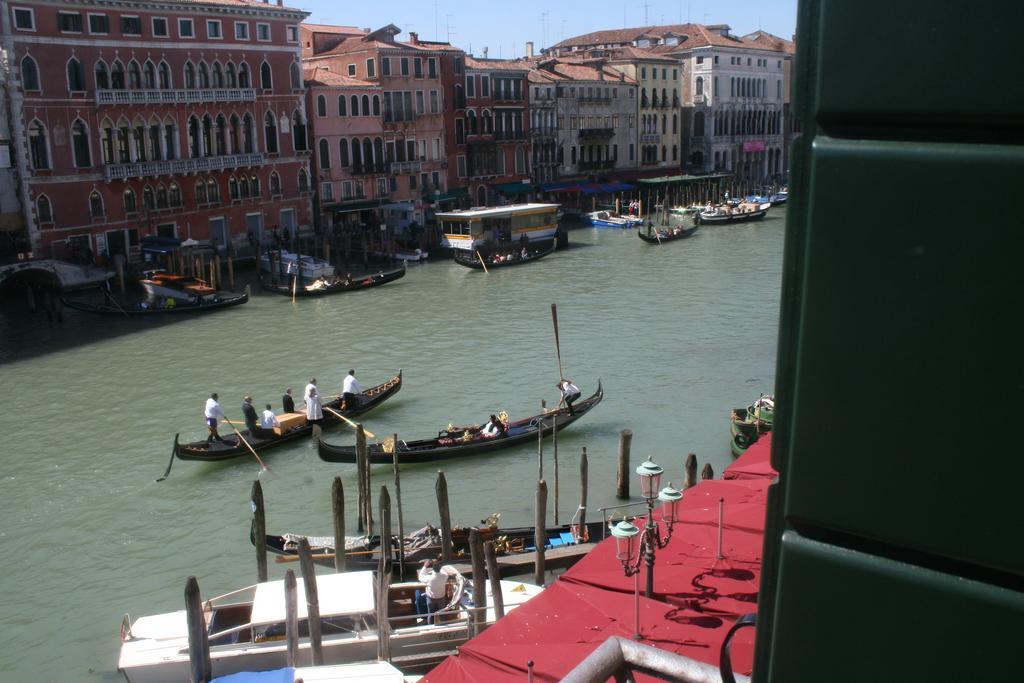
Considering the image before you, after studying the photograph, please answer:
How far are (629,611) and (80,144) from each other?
24.8 metres

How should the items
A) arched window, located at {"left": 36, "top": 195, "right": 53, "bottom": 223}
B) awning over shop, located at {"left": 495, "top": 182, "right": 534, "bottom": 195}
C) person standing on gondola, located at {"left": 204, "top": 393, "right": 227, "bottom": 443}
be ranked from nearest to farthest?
person standing on gondola, located at {"left": 204, "top": 393, "right": 227, "bottom": 443} → arched window, located at {"left": 36, "top": 195, "right": 53, "bottom": 223} → awning over shop, located at {"left": 495, "top": 182, "right": 534, "bottom": 195}

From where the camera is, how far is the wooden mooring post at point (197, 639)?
6602 millimetres

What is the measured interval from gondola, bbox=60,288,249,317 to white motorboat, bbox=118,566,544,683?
15768 millimetres

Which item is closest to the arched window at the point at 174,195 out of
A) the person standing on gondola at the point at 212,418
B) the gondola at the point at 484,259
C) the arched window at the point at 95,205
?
the arched window at the point at 95,205

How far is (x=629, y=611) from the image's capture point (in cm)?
455

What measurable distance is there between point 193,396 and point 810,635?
53.1 ft

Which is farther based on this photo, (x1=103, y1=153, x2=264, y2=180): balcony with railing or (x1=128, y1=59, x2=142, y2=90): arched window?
(x1=128, y1=59, x2=142, y2=90): arched window

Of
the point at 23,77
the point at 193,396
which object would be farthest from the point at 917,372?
the point at 23,77

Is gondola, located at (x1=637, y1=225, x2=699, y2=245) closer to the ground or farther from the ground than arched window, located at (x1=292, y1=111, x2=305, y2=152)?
closer to the ground

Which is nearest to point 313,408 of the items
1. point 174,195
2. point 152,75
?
point 174,195

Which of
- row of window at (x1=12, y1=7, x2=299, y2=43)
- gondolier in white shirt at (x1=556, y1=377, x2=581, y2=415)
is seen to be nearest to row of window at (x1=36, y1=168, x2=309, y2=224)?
→ row of window at (x1=12, y1=7, x2=299, y2=43)

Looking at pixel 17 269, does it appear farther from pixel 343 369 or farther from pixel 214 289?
pixel 343 369

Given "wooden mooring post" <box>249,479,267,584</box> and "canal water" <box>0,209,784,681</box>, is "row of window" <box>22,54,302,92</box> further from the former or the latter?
"wooden mooring post" <box>249,479,267,584</box>

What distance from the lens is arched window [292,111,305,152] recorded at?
31562 millimetres
